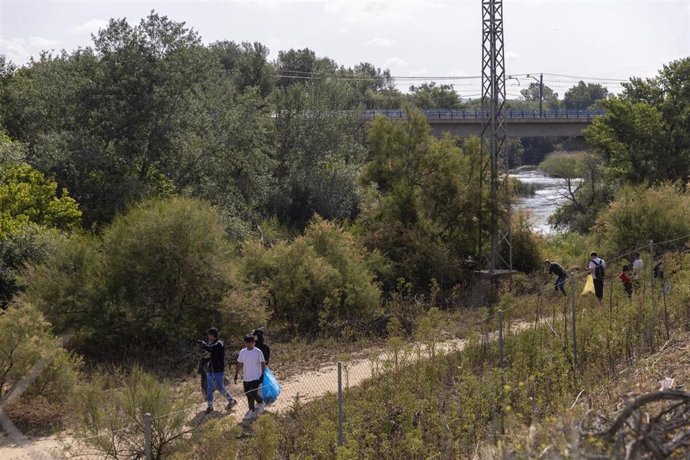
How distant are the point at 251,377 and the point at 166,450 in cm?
255

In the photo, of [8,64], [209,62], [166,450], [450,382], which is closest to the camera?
[166,450]

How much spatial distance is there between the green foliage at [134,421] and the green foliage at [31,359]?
2664mm

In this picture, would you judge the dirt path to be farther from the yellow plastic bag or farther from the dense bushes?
the yellow plastic bag

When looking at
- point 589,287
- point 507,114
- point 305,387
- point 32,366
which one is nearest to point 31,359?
point 32,366

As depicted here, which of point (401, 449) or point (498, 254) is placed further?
point (498, 254)

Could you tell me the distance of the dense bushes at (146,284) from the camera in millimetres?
16844

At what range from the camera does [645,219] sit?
89.1 feet

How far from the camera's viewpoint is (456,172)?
26875mm

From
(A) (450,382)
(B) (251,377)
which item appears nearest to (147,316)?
(B) (251,377)

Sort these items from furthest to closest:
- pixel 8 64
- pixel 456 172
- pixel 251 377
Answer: pixel 8 64
pixel 456 172
pixel 251 377

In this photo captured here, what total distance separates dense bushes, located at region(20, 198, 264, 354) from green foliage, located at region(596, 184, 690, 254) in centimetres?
1490

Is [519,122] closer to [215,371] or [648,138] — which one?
[648,138]

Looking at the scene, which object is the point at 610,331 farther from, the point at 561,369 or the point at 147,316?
the point at 147,316

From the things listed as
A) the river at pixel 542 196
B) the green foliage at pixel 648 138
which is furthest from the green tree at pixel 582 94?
the green foliage at pixel 648 138
